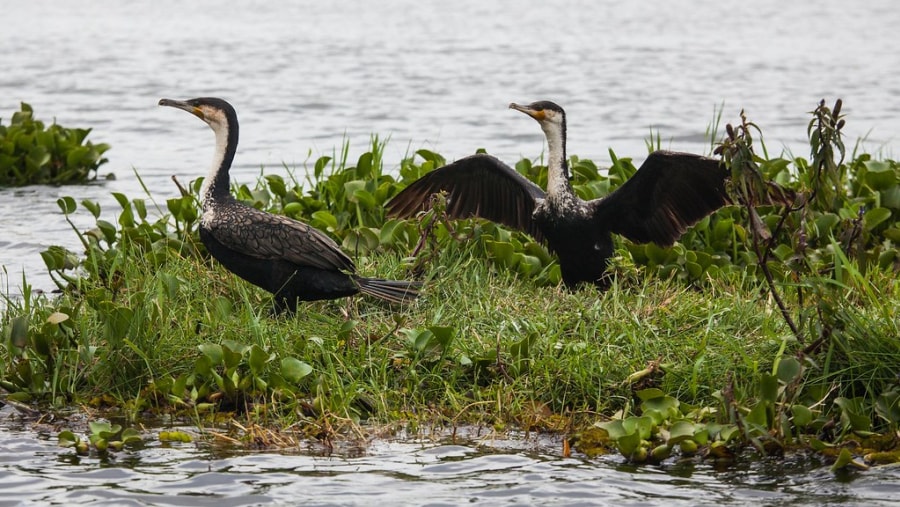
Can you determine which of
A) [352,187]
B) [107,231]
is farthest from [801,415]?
[107,231]

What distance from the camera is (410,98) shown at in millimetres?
15586

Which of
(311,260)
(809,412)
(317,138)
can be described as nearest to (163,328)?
(311,260)

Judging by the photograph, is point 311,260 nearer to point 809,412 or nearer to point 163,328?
point 163,328

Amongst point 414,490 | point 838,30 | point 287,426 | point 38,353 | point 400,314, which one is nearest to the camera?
point 414,490

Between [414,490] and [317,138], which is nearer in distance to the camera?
[414,490]

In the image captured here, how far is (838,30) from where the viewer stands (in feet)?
72.7

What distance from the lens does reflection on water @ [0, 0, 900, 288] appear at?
12.6 m

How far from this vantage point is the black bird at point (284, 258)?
19.7 ft

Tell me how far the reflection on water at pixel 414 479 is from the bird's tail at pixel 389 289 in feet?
3.62

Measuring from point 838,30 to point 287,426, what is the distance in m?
19.1

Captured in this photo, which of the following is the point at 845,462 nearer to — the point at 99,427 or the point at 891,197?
the point at 99,427

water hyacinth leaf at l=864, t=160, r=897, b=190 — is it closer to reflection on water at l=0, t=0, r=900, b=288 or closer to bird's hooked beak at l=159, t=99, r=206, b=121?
reflection on water at l=0, t=0, r=900, b=288

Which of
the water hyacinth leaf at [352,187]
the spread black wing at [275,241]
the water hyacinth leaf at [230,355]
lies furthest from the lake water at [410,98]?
the water hyacinth leaf at [352,187]

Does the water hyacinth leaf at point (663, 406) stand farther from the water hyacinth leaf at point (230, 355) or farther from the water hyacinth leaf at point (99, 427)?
the water hyacinth leaf at point (99, 427)
